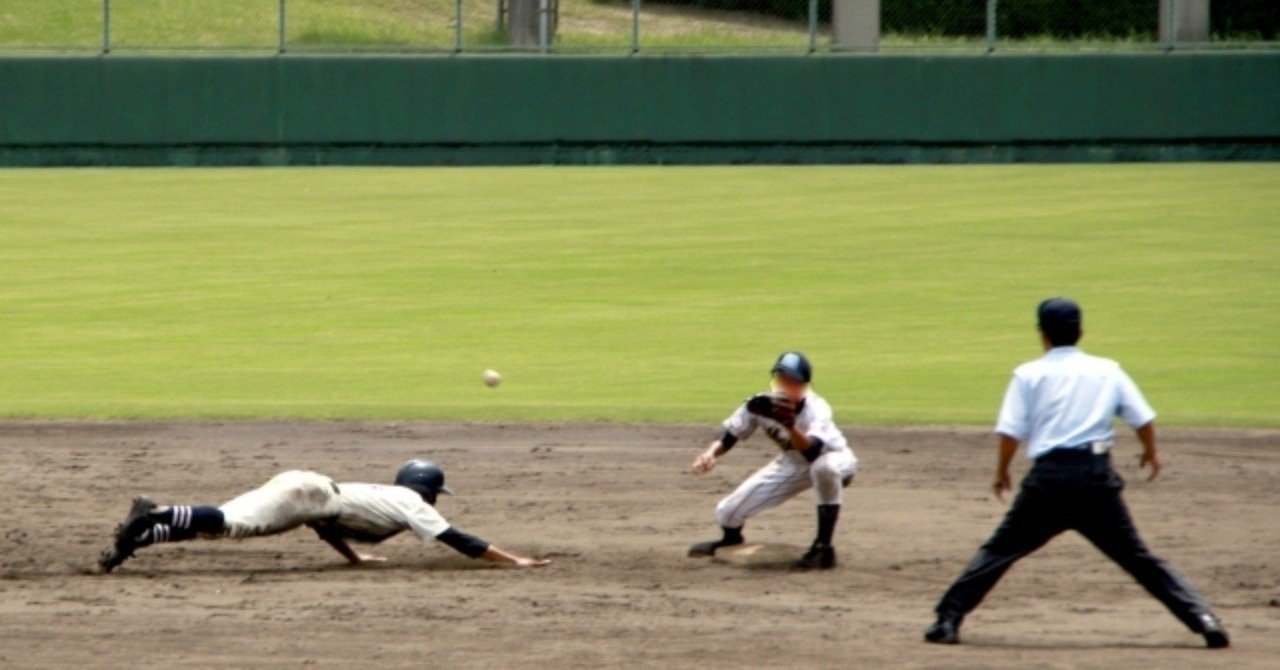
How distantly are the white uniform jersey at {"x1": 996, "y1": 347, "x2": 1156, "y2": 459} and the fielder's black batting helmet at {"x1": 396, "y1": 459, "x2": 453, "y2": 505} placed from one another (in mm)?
2937

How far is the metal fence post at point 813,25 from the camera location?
29469 millimetres

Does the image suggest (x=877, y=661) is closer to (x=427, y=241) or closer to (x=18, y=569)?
(x=18, y=569)

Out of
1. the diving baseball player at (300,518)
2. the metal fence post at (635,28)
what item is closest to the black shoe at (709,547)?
the diving baseball player at (300,518)

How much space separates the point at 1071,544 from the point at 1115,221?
13704mm

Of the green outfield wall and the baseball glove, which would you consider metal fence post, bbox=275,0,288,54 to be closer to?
the green outfield wall

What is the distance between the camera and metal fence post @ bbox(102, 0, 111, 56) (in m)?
29.5

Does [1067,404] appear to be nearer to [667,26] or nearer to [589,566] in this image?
[589,566]

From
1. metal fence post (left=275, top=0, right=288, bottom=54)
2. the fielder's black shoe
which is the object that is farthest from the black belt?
metal fence post (left=275, top=0, right=288, bottom=54)

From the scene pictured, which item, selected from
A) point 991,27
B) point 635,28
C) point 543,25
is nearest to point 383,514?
point 635,28

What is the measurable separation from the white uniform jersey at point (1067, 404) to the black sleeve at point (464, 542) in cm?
256

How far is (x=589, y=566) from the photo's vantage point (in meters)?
8.64

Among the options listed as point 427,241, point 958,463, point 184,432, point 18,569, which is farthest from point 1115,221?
point 18,569

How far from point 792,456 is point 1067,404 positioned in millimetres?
2094

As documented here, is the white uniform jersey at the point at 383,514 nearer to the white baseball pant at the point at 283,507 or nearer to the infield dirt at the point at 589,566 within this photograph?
the white baseball pant at the point at 283,507
